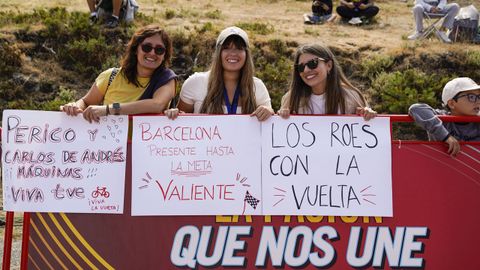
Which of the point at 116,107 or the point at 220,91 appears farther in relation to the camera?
the point at 220,91

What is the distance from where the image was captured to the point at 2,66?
13.2 meters

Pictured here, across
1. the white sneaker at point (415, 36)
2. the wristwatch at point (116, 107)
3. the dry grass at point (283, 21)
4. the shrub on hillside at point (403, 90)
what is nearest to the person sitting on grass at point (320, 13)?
the dry grass at point (283, 21)

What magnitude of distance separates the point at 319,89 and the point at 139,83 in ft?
4.21

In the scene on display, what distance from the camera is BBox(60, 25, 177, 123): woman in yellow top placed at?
5.05 metres

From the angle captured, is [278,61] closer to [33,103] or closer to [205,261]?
[33,103]

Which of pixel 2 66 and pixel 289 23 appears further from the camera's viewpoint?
pixel 289 23

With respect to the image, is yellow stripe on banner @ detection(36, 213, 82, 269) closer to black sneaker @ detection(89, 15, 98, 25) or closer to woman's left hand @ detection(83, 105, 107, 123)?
woman's left hand @ detection(83, 105, 107, 123)

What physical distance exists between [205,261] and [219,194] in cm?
47

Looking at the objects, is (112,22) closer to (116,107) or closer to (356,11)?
(356,11)

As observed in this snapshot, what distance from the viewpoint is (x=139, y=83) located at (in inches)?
205

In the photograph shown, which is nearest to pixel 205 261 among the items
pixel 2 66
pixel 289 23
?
pixel 2 66

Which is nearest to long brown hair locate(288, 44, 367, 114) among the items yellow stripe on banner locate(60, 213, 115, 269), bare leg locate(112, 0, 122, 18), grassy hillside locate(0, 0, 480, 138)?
yellow stripe on banner locate(60, 213, 115, 269)

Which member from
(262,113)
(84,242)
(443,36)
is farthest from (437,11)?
(84,242)

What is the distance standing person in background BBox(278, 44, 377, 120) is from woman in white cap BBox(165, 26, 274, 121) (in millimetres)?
250
